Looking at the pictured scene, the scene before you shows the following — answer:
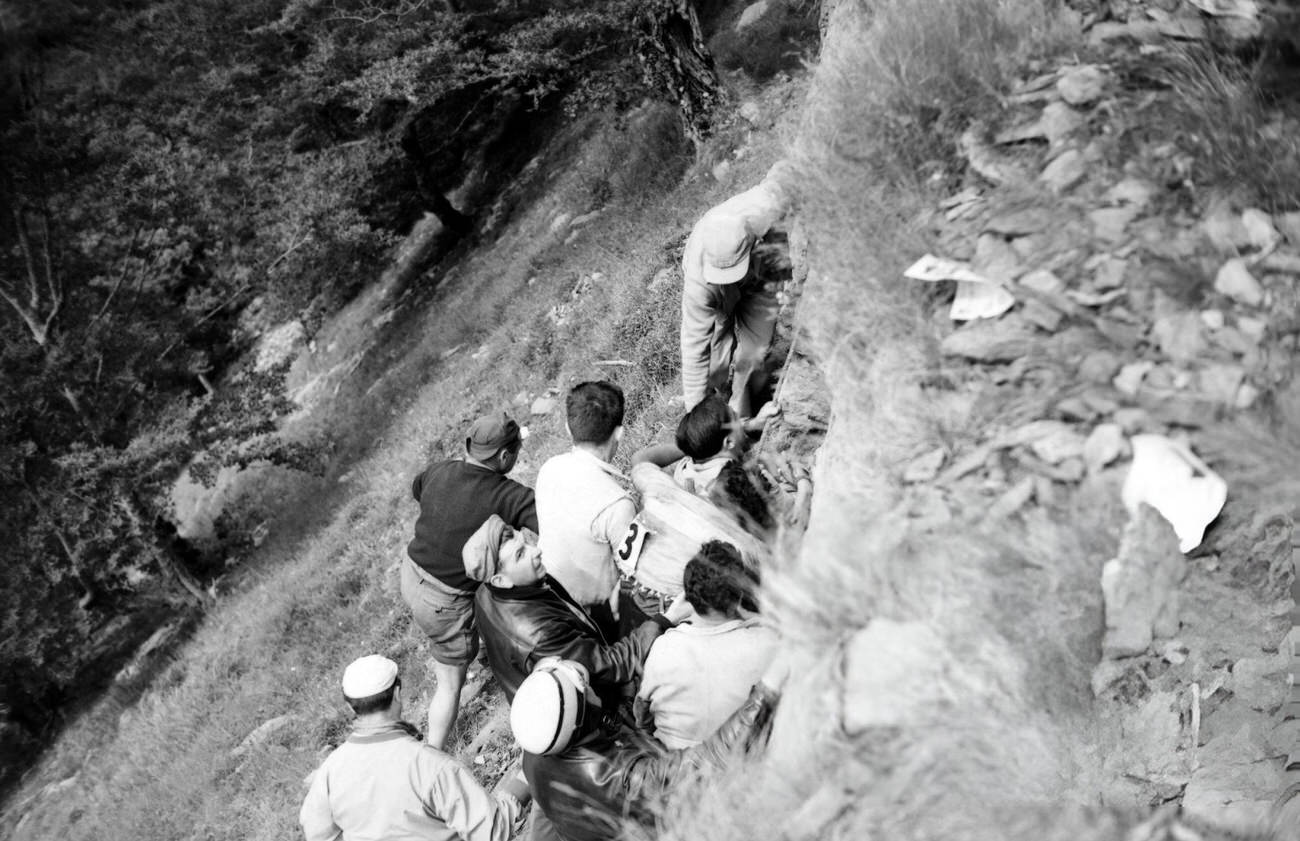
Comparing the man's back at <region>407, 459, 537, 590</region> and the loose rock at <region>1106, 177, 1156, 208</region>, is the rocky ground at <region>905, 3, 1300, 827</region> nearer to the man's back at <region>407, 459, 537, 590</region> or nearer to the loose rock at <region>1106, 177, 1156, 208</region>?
the loose rock at <region>1106, 177, 1156, 208</region>

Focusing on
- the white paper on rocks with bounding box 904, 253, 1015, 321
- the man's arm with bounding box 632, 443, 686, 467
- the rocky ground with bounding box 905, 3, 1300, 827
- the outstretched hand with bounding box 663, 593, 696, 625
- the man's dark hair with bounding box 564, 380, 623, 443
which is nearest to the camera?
the rocky ground with bounding box 905, 3, 1300, 827

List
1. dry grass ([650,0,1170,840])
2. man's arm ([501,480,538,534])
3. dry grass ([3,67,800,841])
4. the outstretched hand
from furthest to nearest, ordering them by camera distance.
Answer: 1. dry grass ([3,67,800,841])
2. man's arm ([501,480,538,534])
3. the outstretched hand
4. dry grass ([650,0,1170,840])

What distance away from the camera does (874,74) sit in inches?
174

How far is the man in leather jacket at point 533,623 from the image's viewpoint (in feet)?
13.0

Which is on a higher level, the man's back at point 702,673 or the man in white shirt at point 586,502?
the man in white shirt at point 586,502

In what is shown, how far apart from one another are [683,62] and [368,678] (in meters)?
9.68

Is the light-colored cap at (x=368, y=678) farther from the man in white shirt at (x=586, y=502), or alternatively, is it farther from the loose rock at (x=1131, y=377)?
the loose rock at (x=1131, y=377)

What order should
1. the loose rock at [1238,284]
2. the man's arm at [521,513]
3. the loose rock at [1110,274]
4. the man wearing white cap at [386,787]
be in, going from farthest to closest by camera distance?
the man's arm at [521,513] → the man wearing white cap at [386,787] → the loose rock at [1110,274] → the loose rock at [1238,284]

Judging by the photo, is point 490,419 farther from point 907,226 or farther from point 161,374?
point 161,374

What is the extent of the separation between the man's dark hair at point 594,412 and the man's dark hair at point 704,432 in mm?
350

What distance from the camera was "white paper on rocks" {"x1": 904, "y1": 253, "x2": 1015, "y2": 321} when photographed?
343 cm

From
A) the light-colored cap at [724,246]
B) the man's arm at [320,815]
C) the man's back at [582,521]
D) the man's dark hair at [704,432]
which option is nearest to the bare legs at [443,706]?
the man's back at [582,521]

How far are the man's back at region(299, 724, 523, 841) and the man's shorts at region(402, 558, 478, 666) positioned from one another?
119 centimetres

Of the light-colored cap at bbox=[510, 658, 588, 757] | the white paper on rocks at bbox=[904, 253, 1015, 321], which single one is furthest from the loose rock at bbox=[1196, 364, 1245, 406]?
the light-colored cap at bbox=[510, 658, 588, 757]
